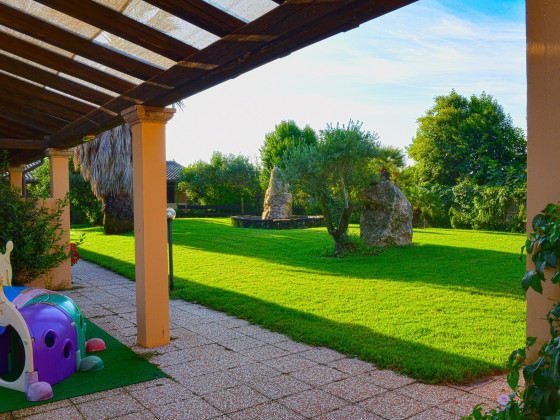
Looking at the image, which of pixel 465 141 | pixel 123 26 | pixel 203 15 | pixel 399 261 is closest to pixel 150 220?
pixel 123 26

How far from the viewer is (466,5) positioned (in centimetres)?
1183

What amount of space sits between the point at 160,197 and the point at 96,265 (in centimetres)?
768

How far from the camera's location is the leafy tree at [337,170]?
11875 millimetres

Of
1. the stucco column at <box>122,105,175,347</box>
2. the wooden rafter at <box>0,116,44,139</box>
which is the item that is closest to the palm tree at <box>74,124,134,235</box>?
the wooden rafter at <box>0,116,44,139</box>

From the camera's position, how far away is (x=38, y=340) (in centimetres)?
393

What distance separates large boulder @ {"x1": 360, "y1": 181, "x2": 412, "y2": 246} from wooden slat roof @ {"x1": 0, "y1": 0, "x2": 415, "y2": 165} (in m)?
8.88

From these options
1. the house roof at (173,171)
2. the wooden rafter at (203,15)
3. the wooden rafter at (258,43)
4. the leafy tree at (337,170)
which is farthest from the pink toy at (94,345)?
the house roof at (173,171)

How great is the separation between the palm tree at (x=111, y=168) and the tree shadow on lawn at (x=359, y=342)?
12032 millimetres

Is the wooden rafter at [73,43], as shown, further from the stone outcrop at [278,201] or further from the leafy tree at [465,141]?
the leafy tree at [465,141]

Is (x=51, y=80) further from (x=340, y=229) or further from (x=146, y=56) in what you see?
(x=340, y=229)

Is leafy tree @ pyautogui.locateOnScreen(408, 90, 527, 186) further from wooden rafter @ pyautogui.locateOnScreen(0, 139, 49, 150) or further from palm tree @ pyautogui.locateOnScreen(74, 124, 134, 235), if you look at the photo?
wooden rafter @ pyautogui.locateOnScreen(0, 139, 49, 150)

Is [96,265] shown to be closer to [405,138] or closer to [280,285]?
[280,285]

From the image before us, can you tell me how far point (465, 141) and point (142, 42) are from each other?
29.8 m

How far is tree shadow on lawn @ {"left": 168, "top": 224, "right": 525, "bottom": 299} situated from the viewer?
344 inches
